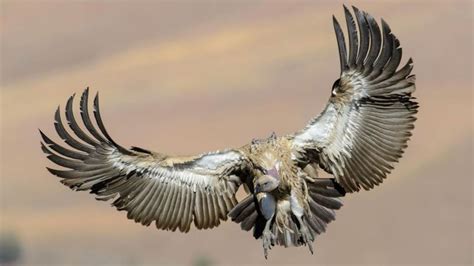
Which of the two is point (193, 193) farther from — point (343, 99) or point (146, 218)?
point (343, 99)

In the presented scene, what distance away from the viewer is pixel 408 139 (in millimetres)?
18062

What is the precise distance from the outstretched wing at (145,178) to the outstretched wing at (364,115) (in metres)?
1.04

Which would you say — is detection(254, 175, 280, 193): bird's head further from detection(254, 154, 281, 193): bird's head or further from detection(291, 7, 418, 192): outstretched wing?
detection(291, 7, 418, 192): outstretched wing

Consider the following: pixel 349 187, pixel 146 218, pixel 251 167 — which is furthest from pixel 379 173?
pixel 146 218

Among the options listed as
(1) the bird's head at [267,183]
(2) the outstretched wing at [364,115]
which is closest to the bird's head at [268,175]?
(1) the bird's head at [267,183]

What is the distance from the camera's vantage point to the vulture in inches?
691

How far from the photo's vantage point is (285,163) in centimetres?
1742

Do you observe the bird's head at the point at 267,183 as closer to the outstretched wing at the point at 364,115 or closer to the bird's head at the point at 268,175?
the bird's head at the point at 268,175

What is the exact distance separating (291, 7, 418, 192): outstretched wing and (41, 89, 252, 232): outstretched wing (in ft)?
3.43

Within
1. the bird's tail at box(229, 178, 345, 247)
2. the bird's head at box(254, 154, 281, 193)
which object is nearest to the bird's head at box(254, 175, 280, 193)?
the bird's head at box(254, 154, 281, 193)

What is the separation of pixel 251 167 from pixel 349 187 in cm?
121

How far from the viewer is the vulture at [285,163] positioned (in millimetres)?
17562

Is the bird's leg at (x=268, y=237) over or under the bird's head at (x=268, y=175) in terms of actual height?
under

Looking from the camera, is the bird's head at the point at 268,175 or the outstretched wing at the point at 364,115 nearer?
the bird's head at the point at 268,175
